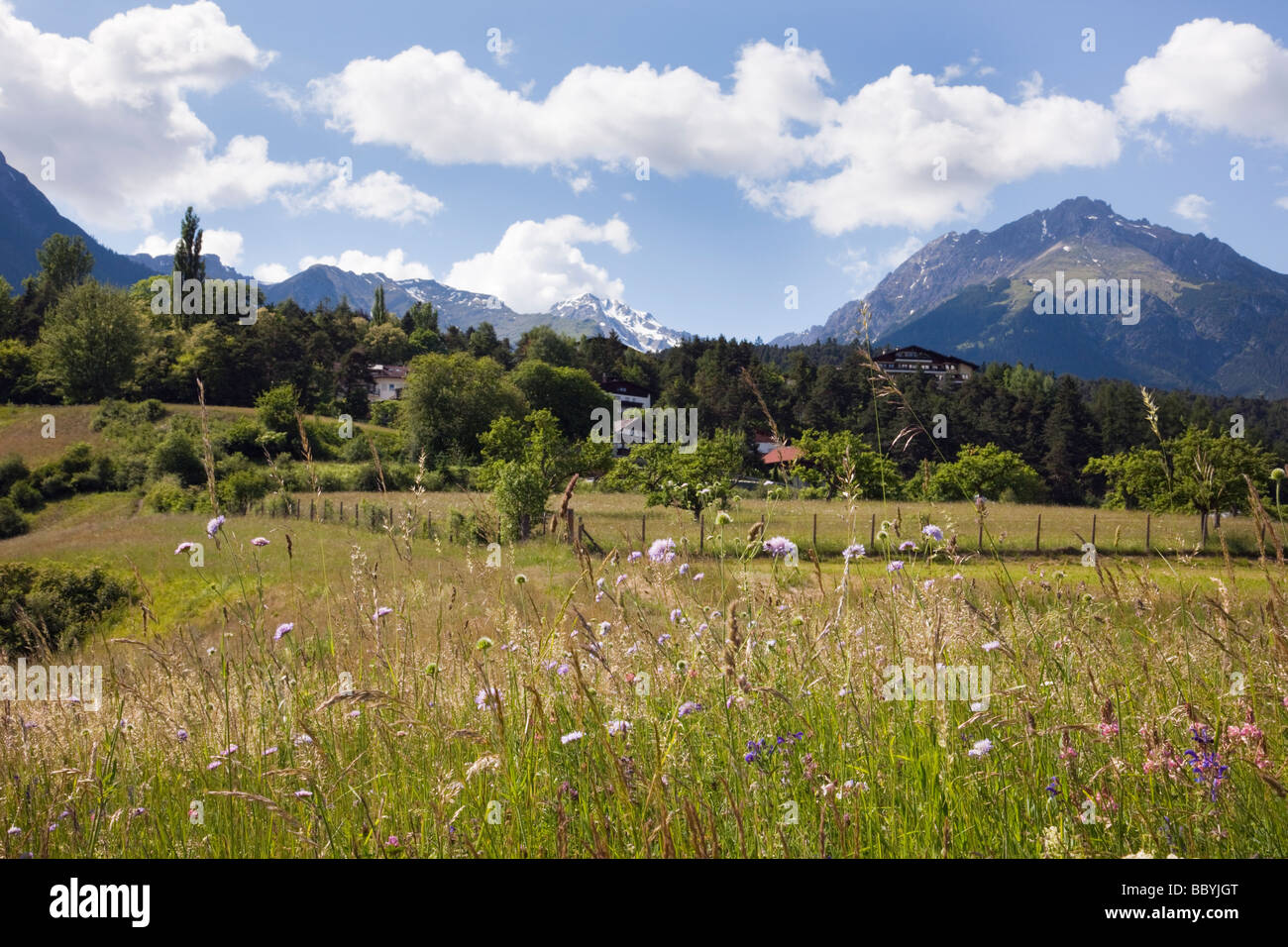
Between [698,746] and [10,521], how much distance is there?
60.2 m

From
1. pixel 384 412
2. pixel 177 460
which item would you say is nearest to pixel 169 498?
pixel 177 460

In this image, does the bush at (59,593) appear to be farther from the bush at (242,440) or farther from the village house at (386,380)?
the village house at (386,380)

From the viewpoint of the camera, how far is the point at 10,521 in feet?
154

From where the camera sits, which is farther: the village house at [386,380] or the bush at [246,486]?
the village house at [386,380]

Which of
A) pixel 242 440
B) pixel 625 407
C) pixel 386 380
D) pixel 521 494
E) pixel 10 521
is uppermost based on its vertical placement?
pixel 386 380

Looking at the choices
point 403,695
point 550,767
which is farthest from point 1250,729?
point 403,695

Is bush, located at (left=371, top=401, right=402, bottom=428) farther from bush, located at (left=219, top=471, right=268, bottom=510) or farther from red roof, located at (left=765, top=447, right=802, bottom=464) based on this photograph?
red roof, located at (left=765, top=447, right=802, bottom=464)

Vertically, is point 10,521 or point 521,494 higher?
point 521,494

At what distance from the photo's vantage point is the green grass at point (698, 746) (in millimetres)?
1685

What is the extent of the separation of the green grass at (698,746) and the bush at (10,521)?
185ft

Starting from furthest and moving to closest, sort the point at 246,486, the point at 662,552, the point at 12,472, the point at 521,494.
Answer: the point at 12,472, the point at 246,486, the point at 521,494, the point at 662,552

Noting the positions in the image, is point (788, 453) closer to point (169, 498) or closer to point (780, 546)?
point (780, 546)

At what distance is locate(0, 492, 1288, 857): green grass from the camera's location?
1685 mm

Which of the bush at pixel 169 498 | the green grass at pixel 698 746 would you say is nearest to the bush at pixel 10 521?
the bush at pixel 169 498
